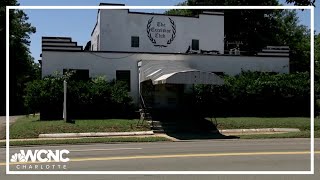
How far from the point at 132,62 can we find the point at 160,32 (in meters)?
6.66

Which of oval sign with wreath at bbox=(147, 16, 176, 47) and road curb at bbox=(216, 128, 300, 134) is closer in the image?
road curb at bbox=(216, 128, 300, 134)

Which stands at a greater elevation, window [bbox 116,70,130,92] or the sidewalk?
window [bbox 116,70,130,92]

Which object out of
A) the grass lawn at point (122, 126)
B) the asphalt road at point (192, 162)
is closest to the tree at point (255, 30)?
the grass lawn at point (122, 126)

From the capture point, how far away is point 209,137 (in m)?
23.3

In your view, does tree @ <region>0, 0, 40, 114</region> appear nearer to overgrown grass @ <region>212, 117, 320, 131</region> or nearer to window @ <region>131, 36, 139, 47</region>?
window @ <region>131, 36, 139, 47</region>

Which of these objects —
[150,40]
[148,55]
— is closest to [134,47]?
[150,40]

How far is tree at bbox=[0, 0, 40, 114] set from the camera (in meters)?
57.0

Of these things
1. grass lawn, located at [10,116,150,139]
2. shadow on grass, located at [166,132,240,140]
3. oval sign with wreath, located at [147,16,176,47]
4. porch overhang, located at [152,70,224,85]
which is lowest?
shadow on grass, located at [166,132,240,140]

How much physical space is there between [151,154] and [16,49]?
5005 centimetres

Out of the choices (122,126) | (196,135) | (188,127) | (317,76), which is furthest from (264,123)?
(317,76)

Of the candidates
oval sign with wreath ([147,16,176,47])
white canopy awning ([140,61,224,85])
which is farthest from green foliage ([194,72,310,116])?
oval sign with wreath ([147,16,176,47])

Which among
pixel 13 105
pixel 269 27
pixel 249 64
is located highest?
pixel 269 27

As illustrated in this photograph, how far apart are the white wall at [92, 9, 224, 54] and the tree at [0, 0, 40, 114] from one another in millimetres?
21181

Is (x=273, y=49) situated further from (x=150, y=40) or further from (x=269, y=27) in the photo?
(x=269, y=27)
